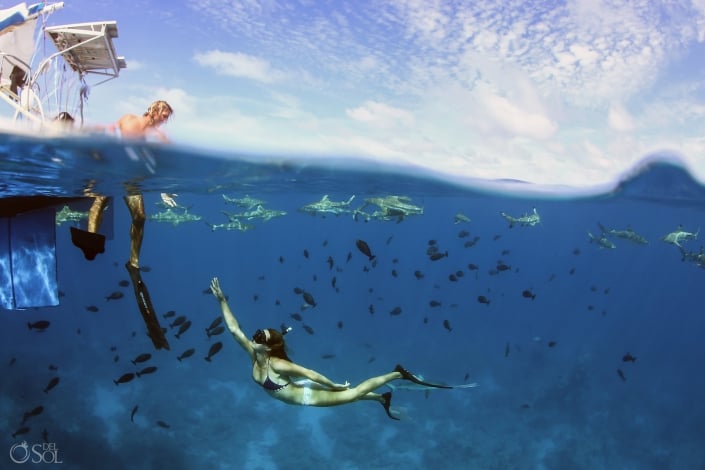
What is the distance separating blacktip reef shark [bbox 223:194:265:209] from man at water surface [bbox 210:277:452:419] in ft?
51.1

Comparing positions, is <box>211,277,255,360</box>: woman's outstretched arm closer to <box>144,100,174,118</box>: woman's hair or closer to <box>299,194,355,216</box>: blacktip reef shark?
<box>144,100,174,118</box>: woman's hair

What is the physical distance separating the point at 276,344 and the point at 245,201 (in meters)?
17.6

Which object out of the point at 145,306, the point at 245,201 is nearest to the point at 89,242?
the point at 145,306

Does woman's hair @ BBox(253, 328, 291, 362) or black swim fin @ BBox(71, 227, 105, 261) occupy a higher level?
black swim fin @ BBox(71, 227, 105, 261)

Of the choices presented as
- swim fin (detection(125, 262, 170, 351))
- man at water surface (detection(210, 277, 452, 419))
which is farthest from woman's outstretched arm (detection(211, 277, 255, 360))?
swim fin (detection(125, 262, 170, 351))

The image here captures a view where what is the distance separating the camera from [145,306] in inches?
231

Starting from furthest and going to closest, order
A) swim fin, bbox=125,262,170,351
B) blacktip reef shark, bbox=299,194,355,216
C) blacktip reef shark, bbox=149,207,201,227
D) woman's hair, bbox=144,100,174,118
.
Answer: blacktip reef shark, bbox=149,207,201,227 → blacktip reef shark, bbox=299,194,355,216 → woman's hair, bbox=144,100,174,118 → swim fin, bbox=125,262,170,351

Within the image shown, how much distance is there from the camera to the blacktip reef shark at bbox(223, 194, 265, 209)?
21873mm

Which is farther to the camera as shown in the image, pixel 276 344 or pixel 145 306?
pixel 276 344

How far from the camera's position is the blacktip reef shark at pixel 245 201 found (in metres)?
21.9

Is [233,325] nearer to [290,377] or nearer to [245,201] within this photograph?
[290,377]

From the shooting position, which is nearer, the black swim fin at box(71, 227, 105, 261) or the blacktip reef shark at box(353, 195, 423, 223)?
the black swim fin at box(71, 227, 105, 261)

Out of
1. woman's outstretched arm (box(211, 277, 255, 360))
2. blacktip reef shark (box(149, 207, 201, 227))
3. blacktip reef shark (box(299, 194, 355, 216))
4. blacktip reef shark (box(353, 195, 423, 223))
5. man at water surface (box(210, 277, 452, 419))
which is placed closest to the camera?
man at water surface (box(210, 277, 452, 419))

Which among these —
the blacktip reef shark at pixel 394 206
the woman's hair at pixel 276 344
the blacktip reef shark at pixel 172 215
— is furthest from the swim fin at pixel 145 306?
the blacktip reef shark at pixel 172 215
